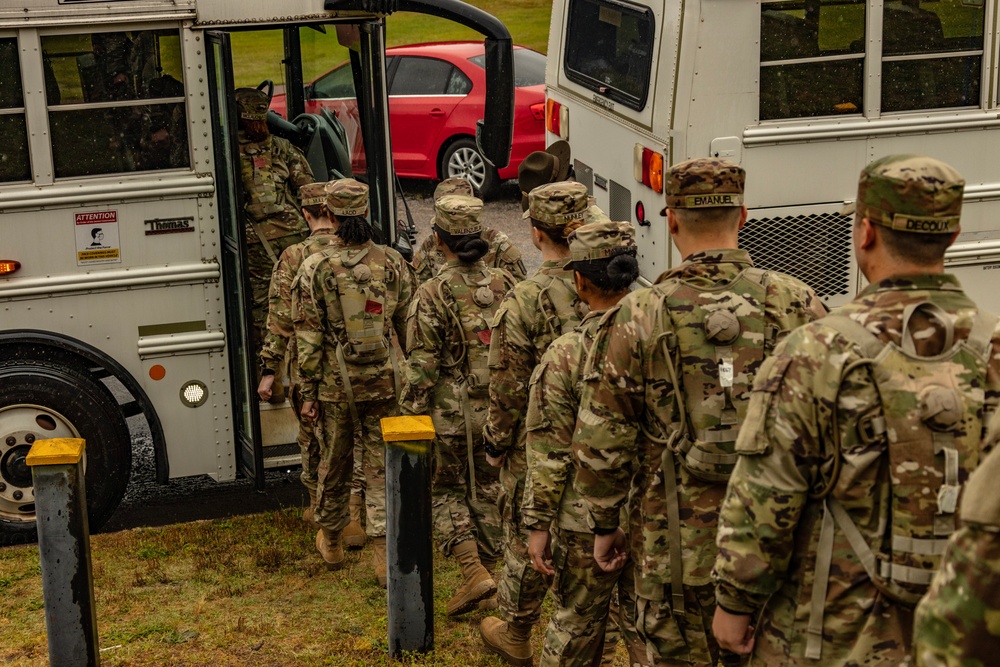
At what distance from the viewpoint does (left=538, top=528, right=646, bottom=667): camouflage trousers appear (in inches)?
172

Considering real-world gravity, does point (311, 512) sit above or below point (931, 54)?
below

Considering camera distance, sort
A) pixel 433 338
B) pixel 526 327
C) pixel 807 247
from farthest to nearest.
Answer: pixel 807 247, pixel 433 338, pixel 526 327

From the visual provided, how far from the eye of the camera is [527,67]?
14.6 meters

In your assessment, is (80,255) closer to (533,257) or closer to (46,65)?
(46,65)

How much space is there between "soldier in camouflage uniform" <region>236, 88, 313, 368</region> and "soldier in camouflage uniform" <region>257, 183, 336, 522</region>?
46.9 inches

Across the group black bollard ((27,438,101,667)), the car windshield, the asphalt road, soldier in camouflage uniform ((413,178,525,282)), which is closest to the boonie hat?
soldier in camouflage uniform ((413,178,525,282))

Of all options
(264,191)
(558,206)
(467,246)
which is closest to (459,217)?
(467,246)

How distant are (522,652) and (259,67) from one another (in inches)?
179

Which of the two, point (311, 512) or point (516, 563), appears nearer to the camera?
point (516, 563)

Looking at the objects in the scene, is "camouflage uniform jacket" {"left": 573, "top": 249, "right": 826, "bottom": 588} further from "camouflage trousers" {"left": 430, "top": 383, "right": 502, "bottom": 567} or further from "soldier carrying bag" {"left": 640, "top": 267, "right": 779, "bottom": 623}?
"camouflage trousers" {"left": 430, "top": 383, "right": 502, "bottom": 567}

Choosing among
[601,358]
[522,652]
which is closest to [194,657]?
[522,652]

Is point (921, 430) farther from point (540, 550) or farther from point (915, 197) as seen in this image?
point (540, 550)

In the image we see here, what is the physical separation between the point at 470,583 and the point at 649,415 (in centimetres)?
215

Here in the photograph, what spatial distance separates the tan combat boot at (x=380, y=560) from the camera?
615cm
